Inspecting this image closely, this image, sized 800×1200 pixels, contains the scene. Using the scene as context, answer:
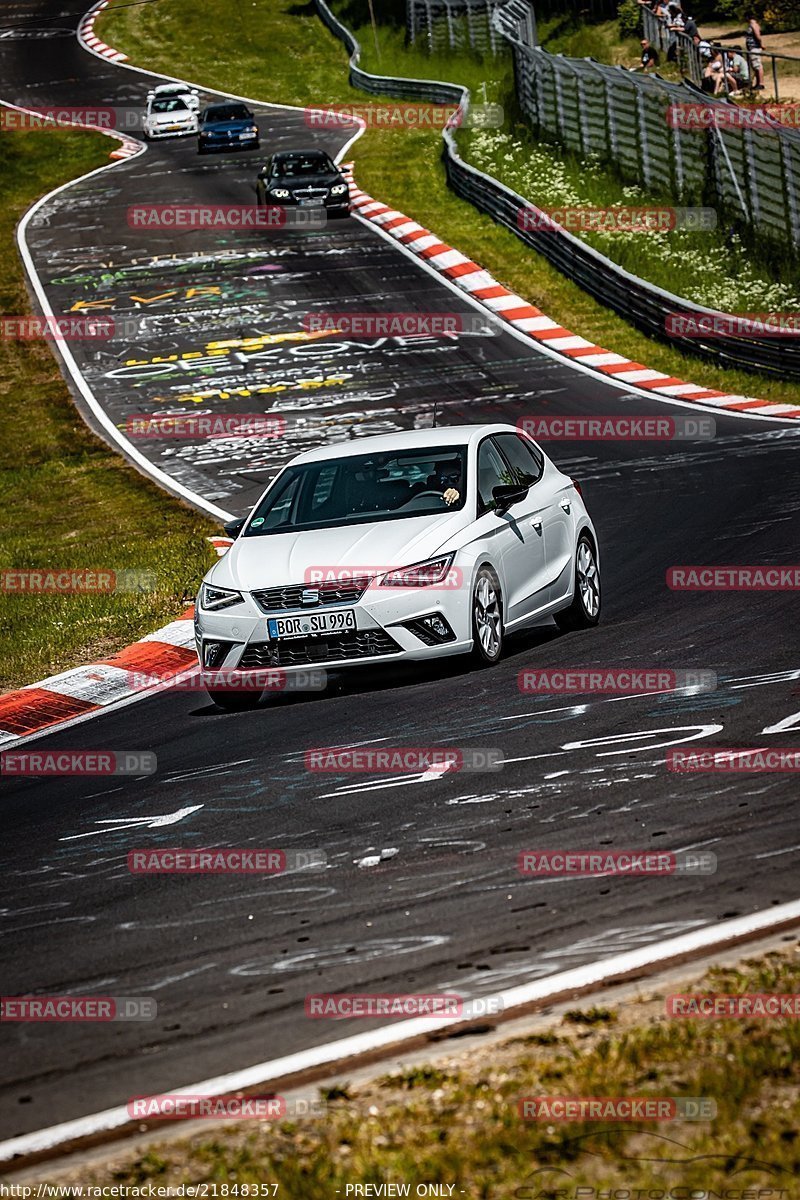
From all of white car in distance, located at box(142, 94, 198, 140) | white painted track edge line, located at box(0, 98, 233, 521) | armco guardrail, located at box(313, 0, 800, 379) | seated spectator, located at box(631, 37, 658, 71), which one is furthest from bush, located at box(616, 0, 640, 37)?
white painted track edge line, located at box(0, 98, 233, 521)

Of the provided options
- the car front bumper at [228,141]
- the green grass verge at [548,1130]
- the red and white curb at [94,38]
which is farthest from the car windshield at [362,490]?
the red and white curb at [94,38]

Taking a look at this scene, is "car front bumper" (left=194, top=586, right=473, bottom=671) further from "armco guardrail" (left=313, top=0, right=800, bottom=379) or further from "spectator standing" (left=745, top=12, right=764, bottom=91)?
"spectator standing" (left=745, top=12, right=764, bottom=91)

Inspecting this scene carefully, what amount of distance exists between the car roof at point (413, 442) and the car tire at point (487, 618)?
1.28 metres

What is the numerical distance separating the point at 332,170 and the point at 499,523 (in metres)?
26.3

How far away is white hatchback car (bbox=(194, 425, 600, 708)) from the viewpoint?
10492 mm

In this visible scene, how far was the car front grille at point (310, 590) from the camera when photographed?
34.4 ft

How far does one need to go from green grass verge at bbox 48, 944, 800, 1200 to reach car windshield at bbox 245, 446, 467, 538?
258 inches

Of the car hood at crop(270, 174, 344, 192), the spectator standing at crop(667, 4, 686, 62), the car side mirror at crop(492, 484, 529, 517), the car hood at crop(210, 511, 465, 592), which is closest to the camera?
the car hood at crop(210, 511, 465, 592)

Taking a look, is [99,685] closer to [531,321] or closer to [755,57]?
[531,321]

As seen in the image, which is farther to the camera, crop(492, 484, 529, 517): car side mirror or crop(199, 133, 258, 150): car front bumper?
crop(199, 133, 258, 150): car front bumper

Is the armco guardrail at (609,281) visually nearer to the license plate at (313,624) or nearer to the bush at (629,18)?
the bush at (629,18)

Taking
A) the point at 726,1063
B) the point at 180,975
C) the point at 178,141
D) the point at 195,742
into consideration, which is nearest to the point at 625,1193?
the point at 726,1063

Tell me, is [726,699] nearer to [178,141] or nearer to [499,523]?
[499,523]

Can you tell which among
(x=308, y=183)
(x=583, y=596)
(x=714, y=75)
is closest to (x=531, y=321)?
(x=714, y=75)
